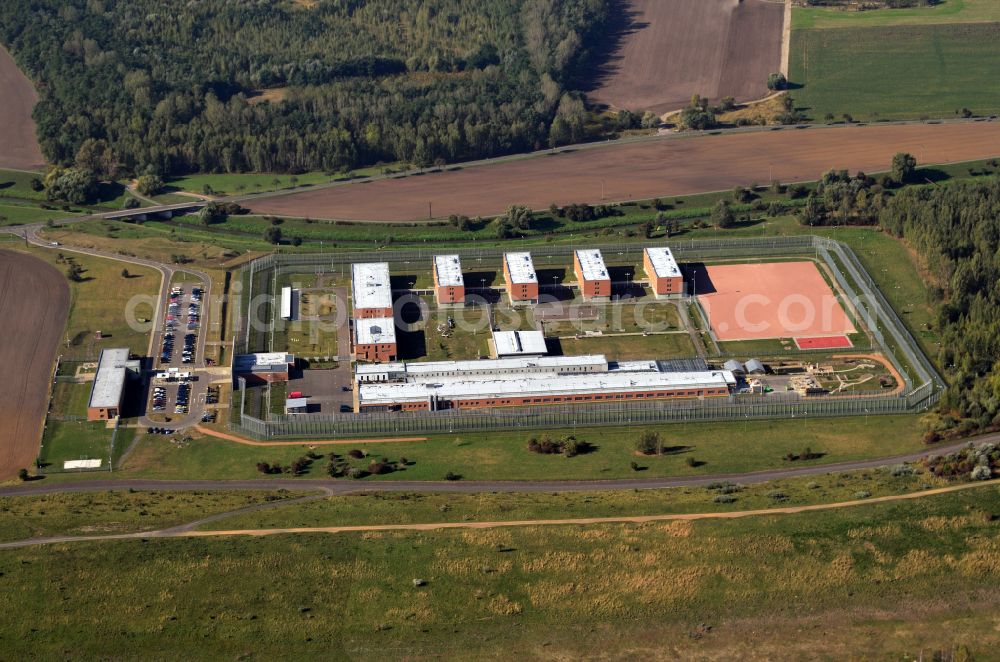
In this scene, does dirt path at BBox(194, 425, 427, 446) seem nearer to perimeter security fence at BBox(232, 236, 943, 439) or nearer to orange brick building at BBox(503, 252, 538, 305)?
perimeter security fence at BBox(232, 236, 943, 439)

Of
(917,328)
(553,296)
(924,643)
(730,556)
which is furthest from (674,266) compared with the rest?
(924,643)

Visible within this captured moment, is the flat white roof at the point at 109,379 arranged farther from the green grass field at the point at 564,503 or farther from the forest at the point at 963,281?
the forest at the point at 963,281

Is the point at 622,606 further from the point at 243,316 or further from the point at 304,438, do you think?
the point at 243,316

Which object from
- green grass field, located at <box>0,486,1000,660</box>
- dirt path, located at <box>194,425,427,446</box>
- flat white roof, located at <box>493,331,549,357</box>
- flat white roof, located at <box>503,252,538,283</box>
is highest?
flat white roof, located at <box>503,252,538,283</box>

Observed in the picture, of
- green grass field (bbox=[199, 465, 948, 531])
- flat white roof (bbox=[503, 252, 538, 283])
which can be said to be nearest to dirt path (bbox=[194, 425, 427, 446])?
green grass field (bbox=[199, 465, 948, 531])

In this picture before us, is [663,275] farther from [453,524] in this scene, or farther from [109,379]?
[109,379]

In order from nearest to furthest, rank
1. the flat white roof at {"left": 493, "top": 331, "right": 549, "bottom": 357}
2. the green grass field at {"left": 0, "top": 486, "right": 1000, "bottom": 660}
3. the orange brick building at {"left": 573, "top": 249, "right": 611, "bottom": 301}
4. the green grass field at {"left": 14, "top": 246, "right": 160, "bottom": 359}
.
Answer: the green grass field at {"left": 0, "top": 486, "right": 1000, "bottom": 660}, the flat white roof at {"left": 493, "top": 331, "right": 549, "bottom": 357}, the green grass field at {"left": 14, "top": 246, "right": 160, "bottom": 359}, the orange brick building at {"left": 573, "top": 249, "right": 611, "bottom": 301}

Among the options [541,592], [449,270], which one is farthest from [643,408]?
[541,592]
